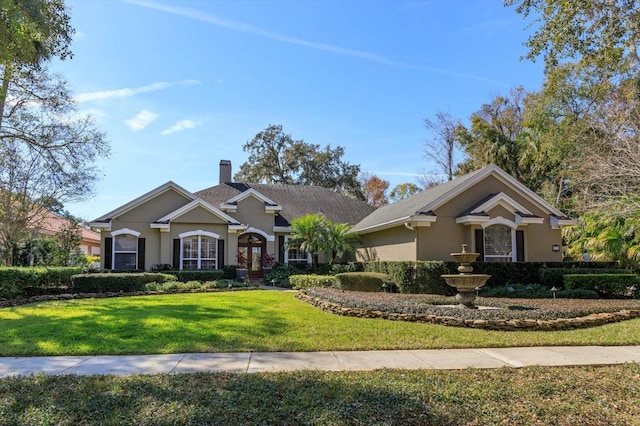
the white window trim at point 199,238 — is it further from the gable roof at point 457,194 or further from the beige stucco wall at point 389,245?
the gable roof at point 457,194

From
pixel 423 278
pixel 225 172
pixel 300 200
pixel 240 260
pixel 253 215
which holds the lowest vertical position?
pixel 423 278

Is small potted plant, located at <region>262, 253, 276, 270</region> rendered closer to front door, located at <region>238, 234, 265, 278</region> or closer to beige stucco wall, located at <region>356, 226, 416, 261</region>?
front door, located at <region>238, 234, 265, 278</region>

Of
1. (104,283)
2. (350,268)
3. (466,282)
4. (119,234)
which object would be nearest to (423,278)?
(466,282)

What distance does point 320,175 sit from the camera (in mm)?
45562

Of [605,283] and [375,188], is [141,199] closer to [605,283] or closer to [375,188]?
[605,283]

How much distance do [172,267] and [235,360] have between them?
16.2m

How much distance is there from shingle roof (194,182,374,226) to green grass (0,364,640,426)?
2024cm

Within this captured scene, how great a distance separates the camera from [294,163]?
45.3 metres

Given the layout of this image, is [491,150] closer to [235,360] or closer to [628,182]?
[628,182]

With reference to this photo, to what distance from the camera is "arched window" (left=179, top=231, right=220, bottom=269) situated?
2208cm

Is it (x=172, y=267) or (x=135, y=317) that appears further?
(x=172, y=267)

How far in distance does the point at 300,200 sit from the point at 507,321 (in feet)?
68.3

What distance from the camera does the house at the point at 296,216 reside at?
18.5 meters

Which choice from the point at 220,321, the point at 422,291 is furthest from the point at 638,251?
the point at 220,321
